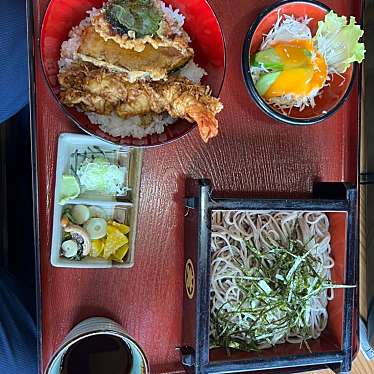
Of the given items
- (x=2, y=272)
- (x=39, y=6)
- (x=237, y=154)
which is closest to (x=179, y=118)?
(x=237, y=154)

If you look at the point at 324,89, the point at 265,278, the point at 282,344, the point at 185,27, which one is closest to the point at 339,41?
the point at 324,89

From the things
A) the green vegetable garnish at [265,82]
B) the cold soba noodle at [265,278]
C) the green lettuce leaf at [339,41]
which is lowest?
the cold soba noodle at [265,278]

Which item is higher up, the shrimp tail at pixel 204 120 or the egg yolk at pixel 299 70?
the egg yolk at pixel 299 70

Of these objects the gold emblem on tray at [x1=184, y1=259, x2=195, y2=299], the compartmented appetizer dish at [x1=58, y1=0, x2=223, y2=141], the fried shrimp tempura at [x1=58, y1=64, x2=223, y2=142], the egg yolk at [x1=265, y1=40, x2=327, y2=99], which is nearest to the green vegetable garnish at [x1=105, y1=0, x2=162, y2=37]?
the compartmented appetizer dish at [x1=58, y1=0, x2=223, y2=141]

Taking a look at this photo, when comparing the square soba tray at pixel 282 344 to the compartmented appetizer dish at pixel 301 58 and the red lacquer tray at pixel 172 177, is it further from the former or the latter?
the compartmented appetizer dish at pixel 301 58

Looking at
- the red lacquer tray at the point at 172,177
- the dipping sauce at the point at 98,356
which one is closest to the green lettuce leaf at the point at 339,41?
the red lacquer tray at the point at 172,177

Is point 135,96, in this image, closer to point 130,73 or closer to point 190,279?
point 130,73

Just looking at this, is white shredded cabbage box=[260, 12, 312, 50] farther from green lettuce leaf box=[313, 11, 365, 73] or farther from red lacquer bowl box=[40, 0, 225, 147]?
red lacquer bowl box=[40, 0, 225, 147]
